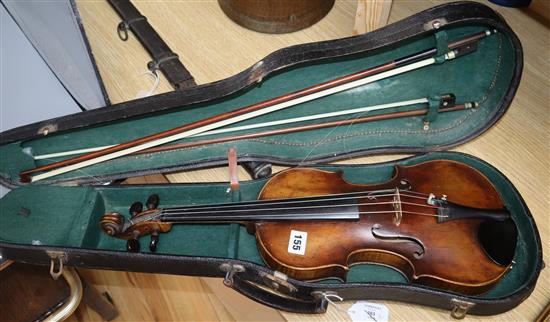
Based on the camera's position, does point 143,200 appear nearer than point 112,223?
No

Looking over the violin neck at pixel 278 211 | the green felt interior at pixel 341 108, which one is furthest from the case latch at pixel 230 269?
the green felt interior at pixel 341 108

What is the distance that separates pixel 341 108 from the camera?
1.34 m

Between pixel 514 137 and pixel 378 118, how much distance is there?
1.58 ft

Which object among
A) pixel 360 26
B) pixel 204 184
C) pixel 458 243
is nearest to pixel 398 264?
pixel 458 243

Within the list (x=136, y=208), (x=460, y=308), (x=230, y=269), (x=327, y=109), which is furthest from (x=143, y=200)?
(x=460, y=308)

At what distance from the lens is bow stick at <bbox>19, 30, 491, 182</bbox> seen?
120 centimetres

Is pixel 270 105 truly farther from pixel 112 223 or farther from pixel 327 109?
pixel 112 223

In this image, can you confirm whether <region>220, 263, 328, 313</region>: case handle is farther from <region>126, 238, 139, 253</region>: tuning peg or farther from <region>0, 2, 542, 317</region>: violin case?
<region>126, 238, 139, 253</region>: tuning peg

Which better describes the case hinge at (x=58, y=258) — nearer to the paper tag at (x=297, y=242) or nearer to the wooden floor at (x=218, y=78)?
the wooden floor at (x=218, y=78)

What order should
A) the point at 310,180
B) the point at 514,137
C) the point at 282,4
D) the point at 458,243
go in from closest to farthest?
the point at 458,243 → the point at 310,180 → the point at 514,137 → the point at 282,4

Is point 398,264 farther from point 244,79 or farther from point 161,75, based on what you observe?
point 161,75

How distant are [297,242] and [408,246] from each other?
0.27m

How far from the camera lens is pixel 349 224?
1.14 meters

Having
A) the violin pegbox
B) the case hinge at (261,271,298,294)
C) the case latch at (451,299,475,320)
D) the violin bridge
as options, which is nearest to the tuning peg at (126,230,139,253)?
the violin pegbox
